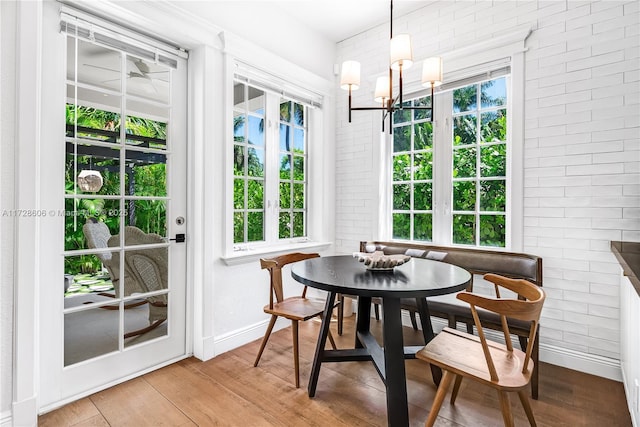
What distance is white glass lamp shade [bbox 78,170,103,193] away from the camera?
2.11 m

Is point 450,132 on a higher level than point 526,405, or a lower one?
higher

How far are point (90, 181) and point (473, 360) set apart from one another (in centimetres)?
243

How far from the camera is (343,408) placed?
6.43 feet

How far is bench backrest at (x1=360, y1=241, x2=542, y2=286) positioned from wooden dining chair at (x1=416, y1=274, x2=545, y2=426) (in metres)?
0.77

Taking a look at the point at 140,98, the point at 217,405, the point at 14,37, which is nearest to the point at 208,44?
the point at 140,98

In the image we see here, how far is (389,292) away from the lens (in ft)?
5.21

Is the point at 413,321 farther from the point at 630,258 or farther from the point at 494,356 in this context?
the point at 630,258

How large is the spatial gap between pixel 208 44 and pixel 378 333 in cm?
282

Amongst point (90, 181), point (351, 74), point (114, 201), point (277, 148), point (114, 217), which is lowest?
point (114, 217)

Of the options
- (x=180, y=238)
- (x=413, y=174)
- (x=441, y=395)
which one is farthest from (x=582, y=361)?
(x=180, y=238)

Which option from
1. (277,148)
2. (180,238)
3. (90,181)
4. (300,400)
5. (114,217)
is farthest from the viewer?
(277,148)

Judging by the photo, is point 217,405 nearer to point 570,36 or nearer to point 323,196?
point 323,196

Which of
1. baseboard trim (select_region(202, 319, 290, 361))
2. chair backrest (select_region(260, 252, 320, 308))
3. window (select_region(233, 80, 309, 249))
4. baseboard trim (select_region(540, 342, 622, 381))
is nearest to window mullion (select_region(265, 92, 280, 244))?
Answer: window (select_region(233, 80, 309, 249))

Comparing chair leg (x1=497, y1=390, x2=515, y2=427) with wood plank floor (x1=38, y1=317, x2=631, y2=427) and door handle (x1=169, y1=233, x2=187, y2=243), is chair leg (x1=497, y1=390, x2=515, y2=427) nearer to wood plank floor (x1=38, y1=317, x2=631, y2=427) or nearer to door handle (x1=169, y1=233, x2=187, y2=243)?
wood plank floor (x1=38, y1=317, x2=631, y2=427)
